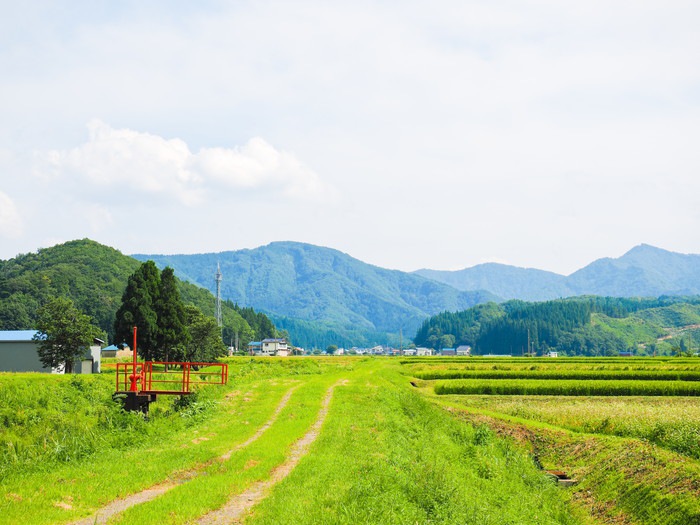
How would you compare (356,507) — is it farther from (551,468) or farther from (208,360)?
(208,360)

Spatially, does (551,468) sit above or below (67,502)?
below

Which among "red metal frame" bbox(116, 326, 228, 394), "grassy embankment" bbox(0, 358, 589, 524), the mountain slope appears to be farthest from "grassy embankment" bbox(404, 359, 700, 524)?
the mountain slope

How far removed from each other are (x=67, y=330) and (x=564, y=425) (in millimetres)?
49799

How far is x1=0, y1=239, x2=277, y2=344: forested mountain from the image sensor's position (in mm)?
139875

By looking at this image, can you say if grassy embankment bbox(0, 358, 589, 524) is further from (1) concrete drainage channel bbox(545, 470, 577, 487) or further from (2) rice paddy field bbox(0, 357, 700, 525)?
(1) concrete drainage channel bbox(545, 470, 577, 487)

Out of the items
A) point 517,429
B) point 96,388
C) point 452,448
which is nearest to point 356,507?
point 452,448

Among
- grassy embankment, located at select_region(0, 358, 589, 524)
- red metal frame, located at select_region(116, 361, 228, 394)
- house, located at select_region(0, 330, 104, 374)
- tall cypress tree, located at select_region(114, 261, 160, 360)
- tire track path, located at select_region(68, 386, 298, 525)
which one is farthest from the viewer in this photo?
tall cypress tree, located at select_region(114, 261, 160, 360)

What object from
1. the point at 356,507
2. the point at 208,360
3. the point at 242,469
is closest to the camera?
the point at 356,507

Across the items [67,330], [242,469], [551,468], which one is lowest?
[551,468]

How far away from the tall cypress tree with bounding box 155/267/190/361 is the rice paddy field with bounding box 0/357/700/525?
3155cm

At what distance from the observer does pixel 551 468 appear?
27.9m

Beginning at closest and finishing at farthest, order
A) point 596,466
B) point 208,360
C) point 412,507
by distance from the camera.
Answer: point 412,507
point 596,466
point 208,360

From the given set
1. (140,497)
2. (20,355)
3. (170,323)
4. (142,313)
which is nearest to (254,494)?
(140,497)

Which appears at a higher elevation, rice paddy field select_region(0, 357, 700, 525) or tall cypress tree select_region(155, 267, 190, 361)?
tall cypress tree select_region(155, 267, 190, 361)
